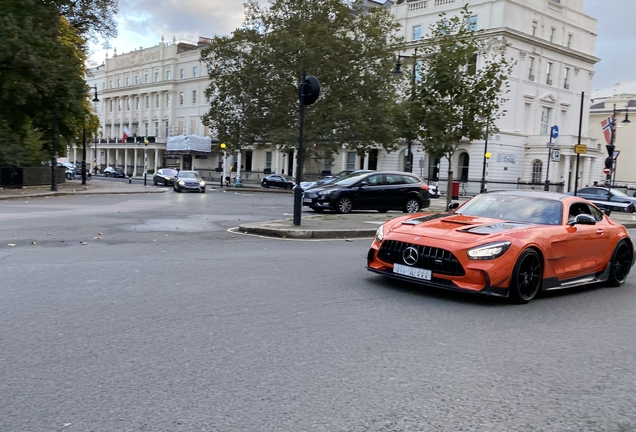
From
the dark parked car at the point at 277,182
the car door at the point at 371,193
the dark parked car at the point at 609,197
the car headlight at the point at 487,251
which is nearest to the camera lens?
the car headlight at the point at 487,251

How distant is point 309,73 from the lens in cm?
4388

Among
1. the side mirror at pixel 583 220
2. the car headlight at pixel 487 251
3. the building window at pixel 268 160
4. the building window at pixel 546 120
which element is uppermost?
the building window at pixel 546 120

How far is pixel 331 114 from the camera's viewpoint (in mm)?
43312

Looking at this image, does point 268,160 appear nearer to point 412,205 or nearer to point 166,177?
point 166,177

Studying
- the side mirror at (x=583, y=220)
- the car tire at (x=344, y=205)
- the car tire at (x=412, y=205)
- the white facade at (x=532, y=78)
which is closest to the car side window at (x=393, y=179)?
the car tire at (x=412, y=205)

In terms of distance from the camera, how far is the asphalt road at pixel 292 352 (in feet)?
12.0

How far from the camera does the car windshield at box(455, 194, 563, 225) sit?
7984 millimetres

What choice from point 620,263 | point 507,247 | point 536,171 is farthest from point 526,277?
point 536,171

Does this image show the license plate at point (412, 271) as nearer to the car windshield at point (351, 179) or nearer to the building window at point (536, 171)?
the car windshield at point (351, 179)

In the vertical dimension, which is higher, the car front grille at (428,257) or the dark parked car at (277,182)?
the car front grille at (428,257)

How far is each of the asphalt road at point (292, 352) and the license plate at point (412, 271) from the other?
0.93ft

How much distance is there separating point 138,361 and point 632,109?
84755 millimetres

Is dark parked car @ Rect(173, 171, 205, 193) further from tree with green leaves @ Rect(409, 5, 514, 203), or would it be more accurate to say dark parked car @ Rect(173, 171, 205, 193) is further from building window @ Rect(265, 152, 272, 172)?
building window @ Rect(265, 152, 272, 172)

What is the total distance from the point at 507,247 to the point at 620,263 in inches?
129
